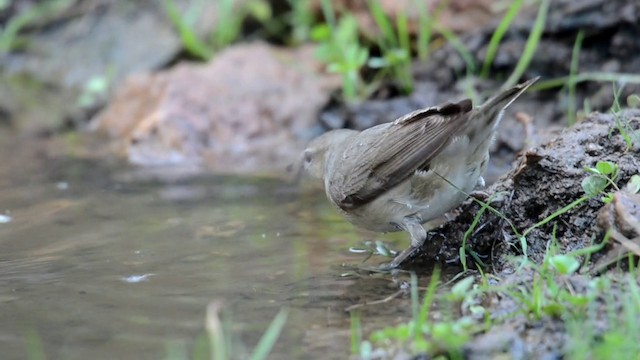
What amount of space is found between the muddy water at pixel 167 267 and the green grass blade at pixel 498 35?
235cm

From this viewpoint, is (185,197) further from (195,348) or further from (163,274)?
(195,348)

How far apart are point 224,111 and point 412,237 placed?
4850 millimetres

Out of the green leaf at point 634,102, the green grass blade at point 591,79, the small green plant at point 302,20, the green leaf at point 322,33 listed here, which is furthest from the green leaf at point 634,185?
the small green plant at point 302,20

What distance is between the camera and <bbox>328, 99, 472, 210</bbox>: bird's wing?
4809 mm

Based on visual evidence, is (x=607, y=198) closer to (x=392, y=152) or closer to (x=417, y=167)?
(x=417, y=167)

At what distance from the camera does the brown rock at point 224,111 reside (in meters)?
9.19

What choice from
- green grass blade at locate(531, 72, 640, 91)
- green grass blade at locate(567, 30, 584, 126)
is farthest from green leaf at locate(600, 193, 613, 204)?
green grass blade at locate(567, 30, 584, 126)

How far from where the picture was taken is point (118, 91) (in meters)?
10.5

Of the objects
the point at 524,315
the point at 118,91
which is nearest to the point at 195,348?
the point at 524,315

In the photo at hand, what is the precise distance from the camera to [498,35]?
8.16 metres

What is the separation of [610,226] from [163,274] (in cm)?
236

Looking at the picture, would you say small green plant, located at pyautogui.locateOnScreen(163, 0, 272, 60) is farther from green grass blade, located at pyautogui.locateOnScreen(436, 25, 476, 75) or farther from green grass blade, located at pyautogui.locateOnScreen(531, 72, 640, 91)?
green grass blade, located at pyautogui.locateOnScreen(531, 72, 640, 91)

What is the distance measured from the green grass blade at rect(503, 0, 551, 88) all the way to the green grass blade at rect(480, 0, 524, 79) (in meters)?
0.21

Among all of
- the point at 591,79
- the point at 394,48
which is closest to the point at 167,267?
the point at 591,79
